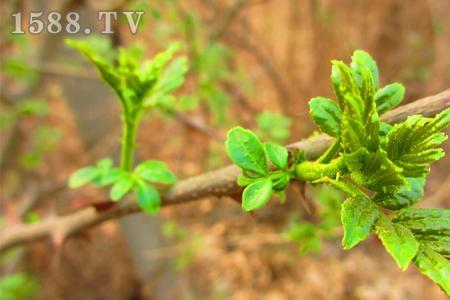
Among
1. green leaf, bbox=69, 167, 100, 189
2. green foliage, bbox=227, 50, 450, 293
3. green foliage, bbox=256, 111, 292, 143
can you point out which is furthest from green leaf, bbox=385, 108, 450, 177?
green foliage, bbox=256, 111, 292, 143

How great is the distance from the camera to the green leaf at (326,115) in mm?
585

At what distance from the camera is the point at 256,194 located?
610mm

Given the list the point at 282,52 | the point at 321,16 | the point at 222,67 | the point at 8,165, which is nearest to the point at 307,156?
the point at 222,67

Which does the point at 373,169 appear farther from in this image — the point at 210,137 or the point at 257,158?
the point at 210,137

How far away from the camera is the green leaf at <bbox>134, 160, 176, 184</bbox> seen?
89cm

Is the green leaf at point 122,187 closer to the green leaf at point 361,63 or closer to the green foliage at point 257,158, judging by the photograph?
the green foliage at point 257,158

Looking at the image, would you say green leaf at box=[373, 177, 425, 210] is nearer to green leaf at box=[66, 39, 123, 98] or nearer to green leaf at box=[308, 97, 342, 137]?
green leaf at box=[308, 97, 342, 137]

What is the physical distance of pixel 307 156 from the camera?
25.8 inches

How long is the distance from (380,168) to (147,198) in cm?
46

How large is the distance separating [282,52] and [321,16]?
84 cm

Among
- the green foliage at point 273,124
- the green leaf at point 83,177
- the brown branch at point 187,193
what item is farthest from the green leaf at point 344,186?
the green foliage at point 273,124

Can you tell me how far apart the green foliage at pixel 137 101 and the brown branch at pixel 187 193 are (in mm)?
36

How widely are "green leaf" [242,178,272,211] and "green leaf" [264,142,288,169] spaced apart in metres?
0.03

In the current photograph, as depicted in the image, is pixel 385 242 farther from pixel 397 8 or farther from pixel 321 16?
pixel 397 8
